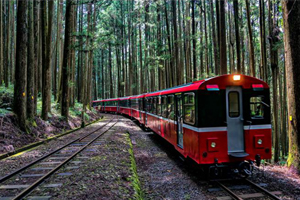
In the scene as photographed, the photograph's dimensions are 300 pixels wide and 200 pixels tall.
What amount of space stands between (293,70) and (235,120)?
7.15 ft

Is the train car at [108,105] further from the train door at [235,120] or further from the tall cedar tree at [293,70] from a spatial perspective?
the tall cedar tree at [293,70]

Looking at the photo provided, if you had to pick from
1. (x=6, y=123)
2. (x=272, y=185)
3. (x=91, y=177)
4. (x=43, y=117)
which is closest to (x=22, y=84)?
(x=6, y=123)

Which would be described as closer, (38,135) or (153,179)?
(153,179)

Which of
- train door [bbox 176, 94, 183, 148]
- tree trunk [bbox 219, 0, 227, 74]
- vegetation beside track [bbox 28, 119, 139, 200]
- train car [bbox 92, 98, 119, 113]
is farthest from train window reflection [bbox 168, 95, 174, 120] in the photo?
train car [bbox 92, 98, 119, 113]

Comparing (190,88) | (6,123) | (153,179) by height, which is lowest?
(153,179)

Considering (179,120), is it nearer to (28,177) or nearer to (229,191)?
(229,191)

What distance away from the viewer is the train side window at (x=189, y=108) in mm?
6203

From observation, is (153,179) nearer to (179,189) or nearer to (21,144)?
(179,189)

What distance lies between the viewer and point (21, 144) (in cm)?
934

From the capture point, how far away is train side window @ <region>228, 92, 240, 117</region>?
240 inches

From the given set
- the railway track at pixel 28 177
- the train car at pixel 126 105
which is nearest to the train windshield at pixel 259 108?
the railway track at pixel 28 177

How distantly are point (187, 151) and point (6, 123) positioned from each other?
25.5 feet

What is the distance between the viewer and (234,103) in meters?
6.13

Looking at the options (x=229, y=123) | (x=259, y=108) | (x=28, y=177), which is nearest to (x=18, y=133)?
(x=28, y=177)
